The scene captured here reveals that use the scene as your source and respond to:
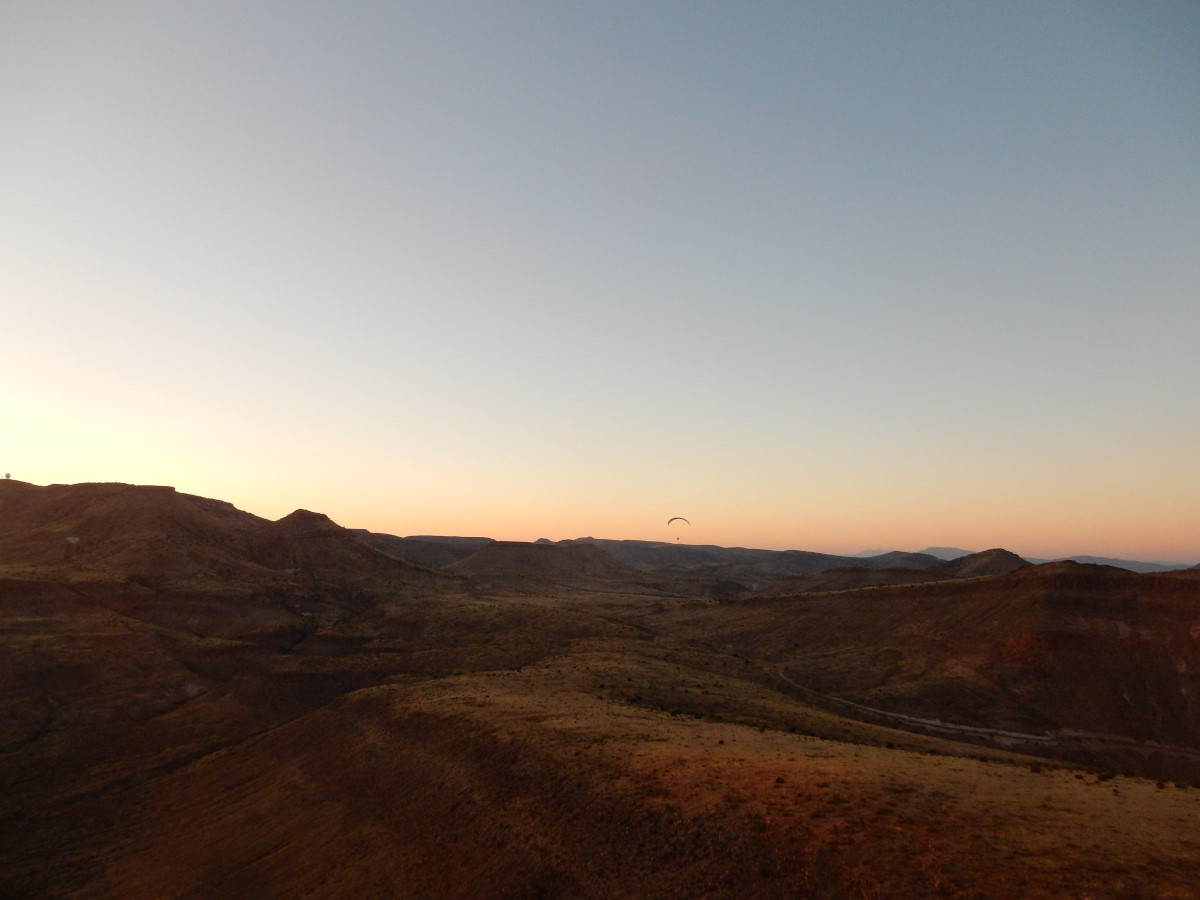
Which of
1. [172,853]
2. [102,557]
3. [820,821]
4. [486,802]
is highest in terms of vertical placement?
[102,557]

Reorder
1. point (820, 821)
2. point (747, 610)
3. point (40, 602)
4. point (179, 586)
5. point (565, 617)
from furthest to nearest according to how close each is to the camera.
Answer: point (747, 610) → point (565, 617) → point (179, 586) → point (40, 602) → point (820, 821)

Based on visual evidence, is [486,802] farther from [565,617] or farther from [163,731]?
[565,617]

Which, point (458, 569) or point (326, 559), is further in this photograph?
point (458, 569)

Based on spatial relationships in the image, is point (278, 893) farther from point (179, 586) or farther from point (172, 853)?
point (179, 586)

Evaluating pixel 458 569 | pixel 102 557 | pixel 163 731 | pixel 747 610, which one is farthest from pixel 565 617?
pixel 458 569

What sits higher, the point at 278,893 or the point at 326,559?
the point at 326,559

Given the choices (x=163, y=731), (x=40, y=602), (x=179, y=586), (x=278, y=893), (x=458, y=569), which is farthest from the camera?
(x=458, y=569)
